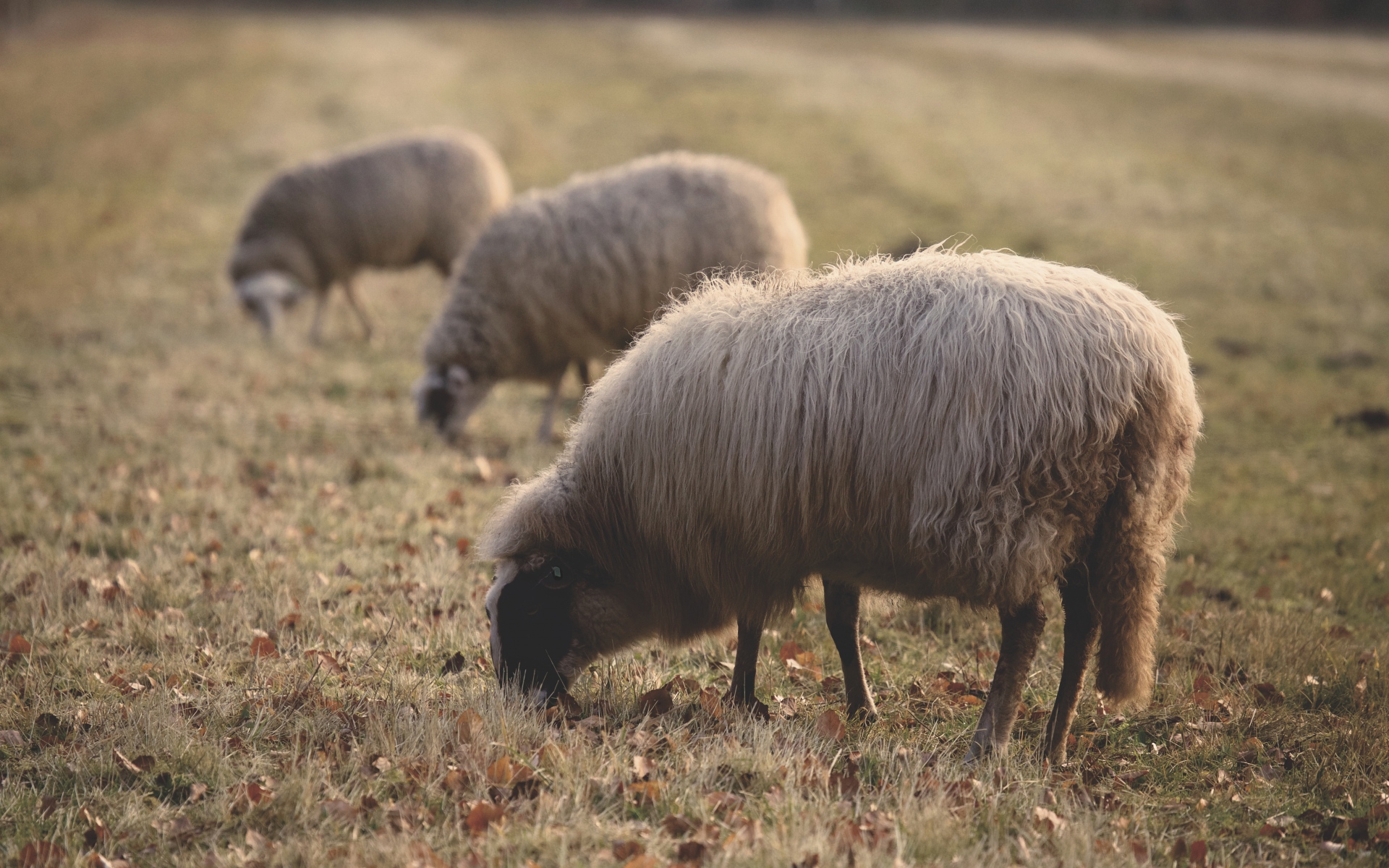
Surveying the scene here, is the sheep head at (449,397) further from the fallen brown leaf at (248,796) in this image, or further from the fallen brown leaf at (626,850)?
the fallen brown leaf at (626,850)

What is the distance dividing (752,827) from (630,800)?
0.46 metres

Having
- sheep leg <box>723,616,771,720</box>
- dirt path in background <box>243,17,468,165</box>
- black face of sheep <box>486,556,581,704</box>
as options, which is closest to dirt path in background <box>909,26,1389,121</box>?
dirt path in background <box>243,17,468,165</box>

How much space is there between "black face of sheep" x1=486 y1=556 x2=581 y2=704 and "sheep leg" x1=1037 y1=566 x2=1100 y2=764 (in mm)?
2024

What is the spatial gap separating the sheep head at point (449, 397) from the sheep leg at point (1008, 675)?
611 centimetres

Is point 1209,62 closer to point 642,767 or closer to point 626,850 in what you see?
point 642,767

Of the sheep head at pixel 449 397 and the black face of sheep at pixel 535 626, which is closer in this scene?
the black face of sheep at pixel 535 626

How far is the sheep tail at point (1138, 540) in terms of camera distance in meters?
3.87

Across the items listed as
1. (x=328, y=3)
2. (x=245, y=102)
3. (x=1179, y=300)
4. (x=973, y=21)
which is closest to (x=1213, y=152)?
(x=1179, y=300)

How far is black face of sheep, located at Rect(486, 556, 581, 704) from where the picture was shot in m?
4.49

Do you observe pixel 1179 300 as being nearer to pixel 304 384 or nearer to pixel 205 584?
pixel 304 384

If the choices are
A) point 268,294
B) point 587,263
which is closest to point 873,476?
point 587,263

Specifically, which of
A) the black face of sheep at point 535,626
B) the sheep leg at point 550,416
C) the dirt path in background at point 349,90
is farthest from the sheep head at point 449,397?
the dirt path in background at point 349,90

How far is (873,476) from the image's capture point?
13.0ft

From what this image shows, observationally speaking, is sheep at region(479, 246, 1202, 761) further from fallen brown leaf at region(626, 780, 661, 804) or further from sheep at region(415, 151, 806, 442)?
sheep at region(415, 151, 806, 442)
